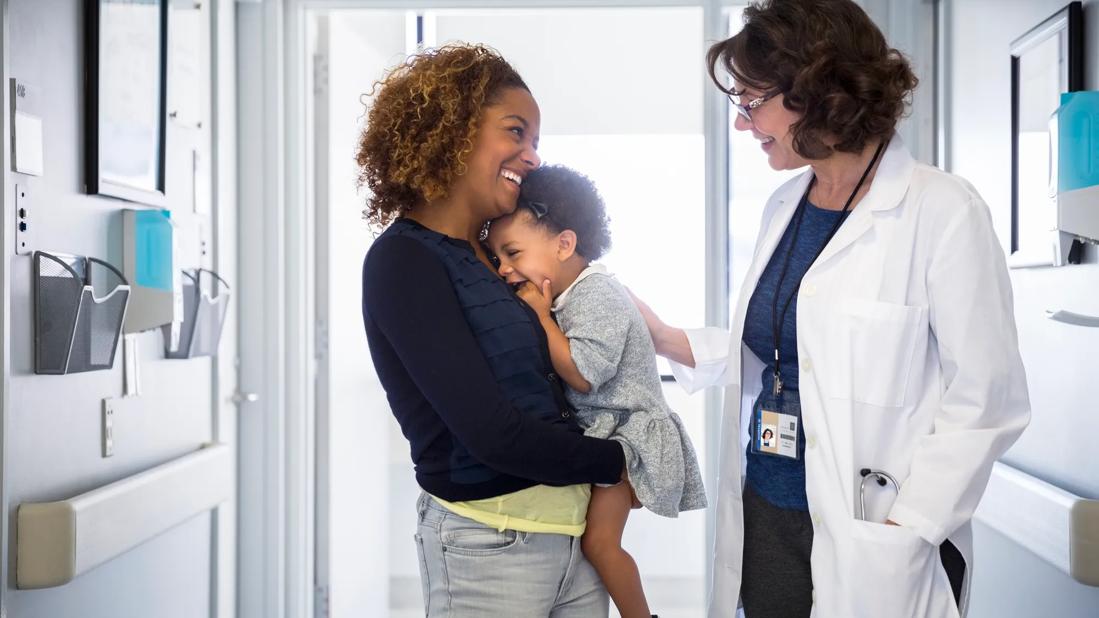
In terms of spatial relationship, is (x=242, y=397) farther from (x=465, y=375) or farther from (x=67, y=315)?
(x=465, y=375)

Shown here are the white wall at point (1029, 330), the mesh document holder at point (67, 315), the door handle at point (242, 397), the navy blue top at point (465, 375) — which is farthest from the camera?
the door handle at point (242, 397)

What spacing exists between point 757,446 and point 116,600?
1.32m

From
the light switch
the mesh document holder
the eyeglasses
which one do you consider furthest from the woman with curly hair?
the light switch

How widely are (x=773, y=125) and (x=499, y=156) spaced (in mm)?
434

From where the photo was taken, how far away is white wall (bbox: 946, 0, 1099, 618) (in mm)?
1537

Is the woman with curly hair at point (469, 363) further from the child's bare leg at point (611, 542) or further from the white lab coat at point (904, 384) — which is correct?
the white lab coat at point (904, 384)

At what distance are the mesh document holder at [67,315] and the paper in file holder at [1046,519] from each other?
65.5 inches

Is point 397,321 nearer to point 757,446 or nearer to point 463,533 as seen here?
point 463,533

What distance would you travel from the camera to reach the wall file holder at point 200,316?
2.02m

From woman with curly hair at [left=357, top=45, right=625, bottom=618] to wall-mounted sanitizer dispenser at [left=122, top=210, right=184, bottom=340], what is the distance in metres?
0.68

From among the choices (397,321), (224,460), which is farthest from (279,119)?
(397,321)

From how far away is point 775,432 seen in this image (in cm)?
133

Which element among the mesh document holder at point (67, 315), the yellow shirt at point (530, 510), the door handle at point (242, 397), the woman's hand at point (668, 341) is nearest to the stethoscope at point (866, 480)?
the yellow shirt at point (530, 510)

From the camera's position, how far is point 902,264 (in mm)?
1208
